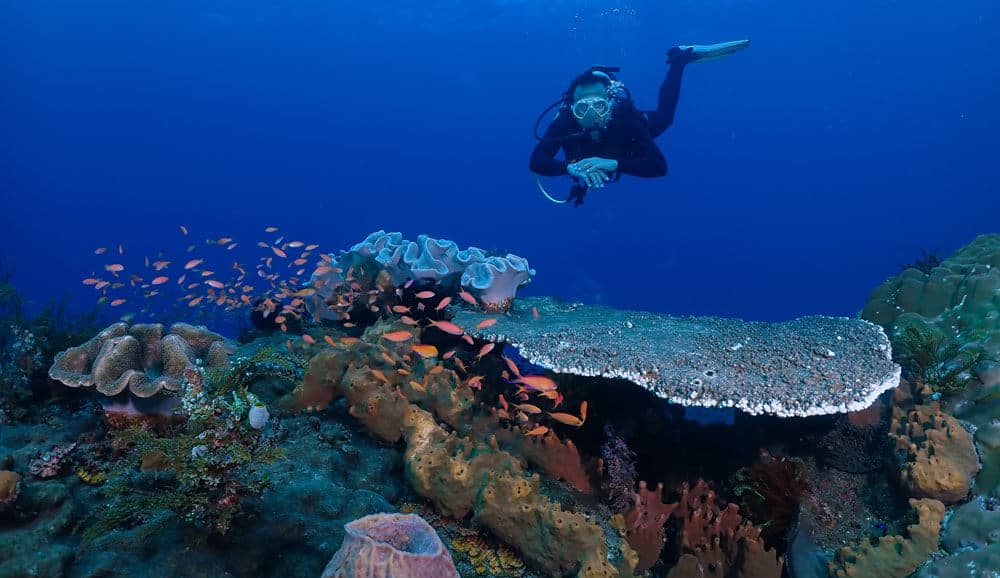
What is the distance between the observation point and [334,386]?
14.9 feet

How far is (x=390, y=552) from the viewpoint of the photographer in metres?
1.93

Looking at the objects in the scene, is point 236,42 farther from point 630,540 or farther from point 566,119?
point 630,540

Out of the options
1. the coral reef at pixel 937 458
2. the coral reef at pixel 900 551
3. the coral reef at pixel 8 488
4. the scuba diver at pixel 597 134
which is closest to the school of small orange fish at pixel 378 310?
the coral reef at pixel 900 551

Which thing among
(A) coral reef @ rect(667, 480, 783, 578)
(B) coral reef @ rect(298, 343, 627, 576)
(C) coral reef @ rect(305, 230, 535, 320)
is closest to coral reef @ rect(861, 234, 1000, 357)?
(A) coral reef @ rect(667, 480, 783, 578)

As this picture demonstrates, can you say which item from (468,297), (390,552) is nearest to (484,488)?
(390,552)

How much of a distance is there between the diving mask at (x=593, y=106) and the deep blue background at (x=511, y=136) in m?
44.5

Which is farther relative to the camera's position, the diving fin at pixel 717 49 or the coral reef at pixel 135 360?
the diving fin at pixel 717 49

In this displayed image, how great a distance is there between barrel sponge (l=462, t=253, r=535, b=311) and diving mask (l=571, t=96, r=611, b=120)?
3892mm

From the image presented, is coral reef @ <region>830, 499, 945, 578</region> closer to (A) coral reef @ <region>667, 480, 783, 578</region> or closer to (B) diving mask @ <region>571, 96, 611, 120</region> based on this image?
(A) coral reef @ <region>667, 480, 783, 578</region>

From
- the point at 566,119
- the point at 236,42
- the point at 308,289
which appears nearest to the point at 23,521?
the point at 308,289

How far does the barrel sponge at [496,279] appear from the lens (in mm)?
5906

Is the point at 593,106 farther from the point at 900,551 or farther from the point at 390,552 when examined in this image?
the point at 390,552

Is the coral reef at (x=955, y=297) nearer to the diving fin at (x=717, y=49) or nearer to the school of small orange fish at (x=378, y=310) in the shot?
the school of small orange fish at (x=378, y=310)

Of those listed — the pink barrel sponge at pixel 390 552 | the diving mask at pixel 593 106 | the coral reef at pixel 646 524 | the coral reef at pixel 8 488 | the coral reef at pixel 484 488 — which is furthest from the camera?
the diving mask at pixel 593 106
